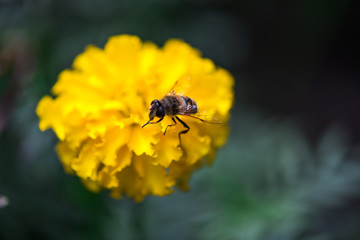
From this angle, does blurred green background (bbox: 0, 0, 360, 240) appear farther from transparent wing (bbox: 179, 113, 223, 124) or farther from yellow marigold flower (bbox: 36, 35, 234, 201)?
transparent wing (bbox: 179, 113, 223, 124)

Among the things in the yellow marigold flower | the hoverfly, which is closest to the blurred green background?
the yellow marigold flower

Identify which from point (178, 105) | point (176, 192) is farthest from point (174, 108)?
point (176, 192)

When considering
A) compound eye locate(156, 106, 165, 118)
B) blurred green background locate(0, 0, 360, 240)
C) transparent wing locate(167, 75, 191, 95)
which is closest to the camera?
compound eye locate(156, 106, 165, 118)

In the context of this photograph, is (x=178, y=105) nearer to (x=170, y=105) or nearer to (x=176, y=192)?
(x=170, y=105)

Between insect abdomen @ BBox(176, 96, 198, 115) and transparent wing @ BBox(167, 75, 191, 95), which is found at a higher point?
transparent wing @ BBox(167, 75, 191, 95)

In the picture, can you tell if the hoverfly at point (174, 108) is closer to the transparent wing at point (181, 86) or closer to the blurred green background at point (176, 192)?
the transparent wing at point (181, 86)

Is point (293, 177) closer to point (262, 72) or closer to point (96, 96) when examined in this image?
point (96, 96)
